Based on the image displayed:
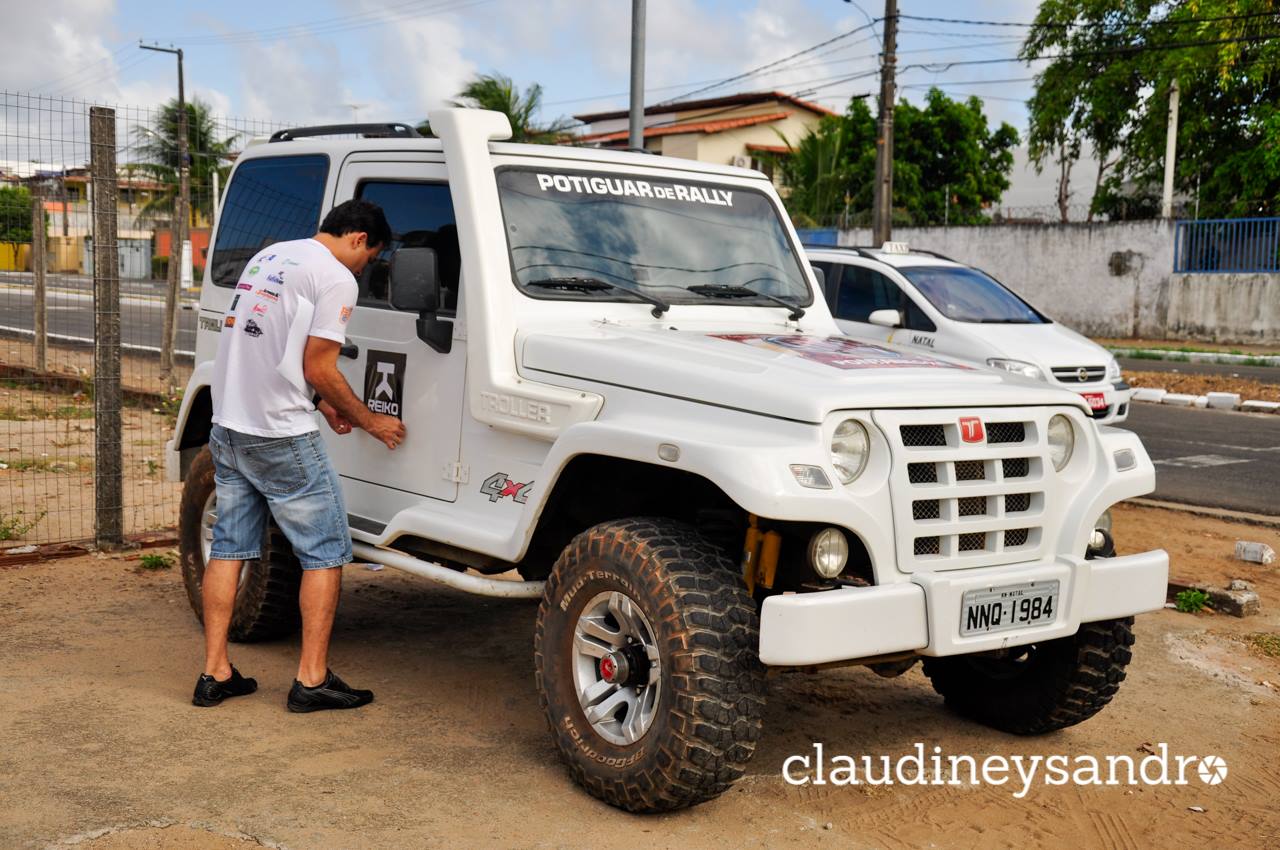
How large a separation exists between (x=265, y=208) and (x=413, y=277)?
191 centimetres

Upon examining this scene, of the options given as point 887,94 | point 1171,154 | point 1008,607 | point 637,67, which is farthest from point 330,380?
point 1171,154

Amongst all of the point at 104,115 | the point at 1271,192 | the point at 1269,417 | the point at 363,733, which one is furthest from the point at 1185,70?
the point at 363,733

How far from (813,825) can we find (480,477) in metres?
1.75

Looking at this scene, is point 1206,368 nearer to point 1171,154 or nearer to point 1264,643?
point 1171,154

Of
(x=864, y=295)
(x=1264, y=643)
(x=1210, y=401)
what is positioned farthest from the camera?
(x=1210, y=401)

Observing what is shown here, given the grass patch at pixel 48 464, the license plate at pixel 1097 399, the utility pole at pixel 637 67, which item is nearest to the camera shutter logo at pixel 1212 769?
the license plate at pixel 1097 399

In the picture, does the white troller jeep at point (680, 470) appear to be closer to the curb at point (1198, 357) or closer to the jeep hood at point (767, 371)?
the jeep hood at point (767, 371)

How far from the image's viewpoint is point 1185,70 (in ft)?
92.7

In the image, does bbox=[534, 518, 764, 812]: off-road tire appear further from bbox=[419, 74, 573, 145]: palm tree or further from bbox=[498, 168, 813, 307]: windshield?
bbox=[419, 74, 573, 145]: palm tree

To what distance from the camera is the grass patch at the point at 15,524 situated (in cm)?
792

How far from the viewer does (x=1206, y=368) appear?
69.5ft

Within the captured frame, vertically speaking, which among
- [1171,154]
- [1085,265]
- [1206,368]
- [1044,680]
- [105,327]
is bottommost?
[1044,680]

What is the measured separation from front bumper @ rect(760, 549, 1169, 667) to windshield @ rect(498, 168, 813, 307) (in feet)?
5.71

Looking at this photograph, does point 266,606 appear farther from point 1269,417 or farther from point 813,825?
point 1269,417
